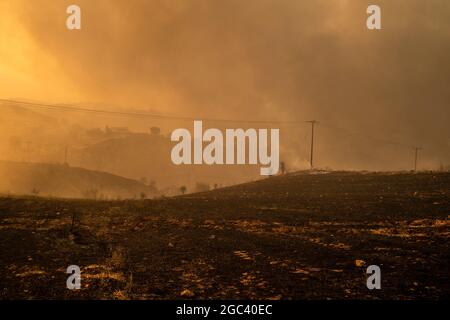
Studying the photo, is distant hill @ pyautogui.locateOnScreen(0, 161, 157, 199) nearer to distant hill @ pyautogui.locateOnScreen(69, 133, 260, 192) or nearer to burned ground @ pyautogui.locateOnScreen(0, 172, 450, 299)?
distant hill @ pyautogui.locateOnScreen(69, 133, 260, 192)

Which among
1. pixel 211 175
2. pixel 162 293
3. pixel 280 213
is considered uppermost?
pixel 162 293

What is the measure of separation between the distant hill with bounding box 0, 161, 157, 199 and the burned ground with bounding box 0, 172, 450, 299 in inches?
2637

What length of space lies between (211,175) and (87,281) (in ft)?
608

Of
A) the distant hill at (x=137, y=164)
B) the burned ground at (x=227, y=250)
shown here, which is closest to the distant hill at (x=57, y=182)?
the distant hill at (x=137, y=164)

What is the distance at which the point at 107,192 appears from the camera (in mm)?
107750

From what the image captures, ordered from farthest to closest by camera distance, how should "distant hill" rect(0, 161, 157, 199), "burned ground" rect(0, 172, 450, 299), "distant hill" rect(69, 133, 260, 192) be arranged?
"distant hill" rect(69, 133, 260, 192) → "distant hill" rect(0, 161, 157, 199) → "burned ground" rect(0, 172, 450, 299)

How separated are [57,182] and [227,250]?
9748 centimetres

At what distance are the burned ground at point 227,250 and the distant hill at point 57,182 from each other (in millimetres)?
66988

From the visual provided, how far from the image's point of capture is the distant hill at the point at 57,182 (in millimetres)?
94469

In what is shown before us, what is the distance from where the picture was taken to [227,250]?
14.5 m

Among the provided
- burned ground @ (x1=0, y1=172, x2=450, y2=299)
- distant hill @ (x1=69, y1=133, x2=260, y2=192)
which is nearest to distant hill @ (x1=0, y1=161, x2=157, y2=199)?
distant hill @ (x1=69, y1=133, x2=260, y2=192)

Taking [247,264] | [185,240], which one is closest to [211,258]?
[247,264]

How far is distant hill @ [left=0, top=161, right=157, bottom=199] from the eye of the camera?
94.5 m
